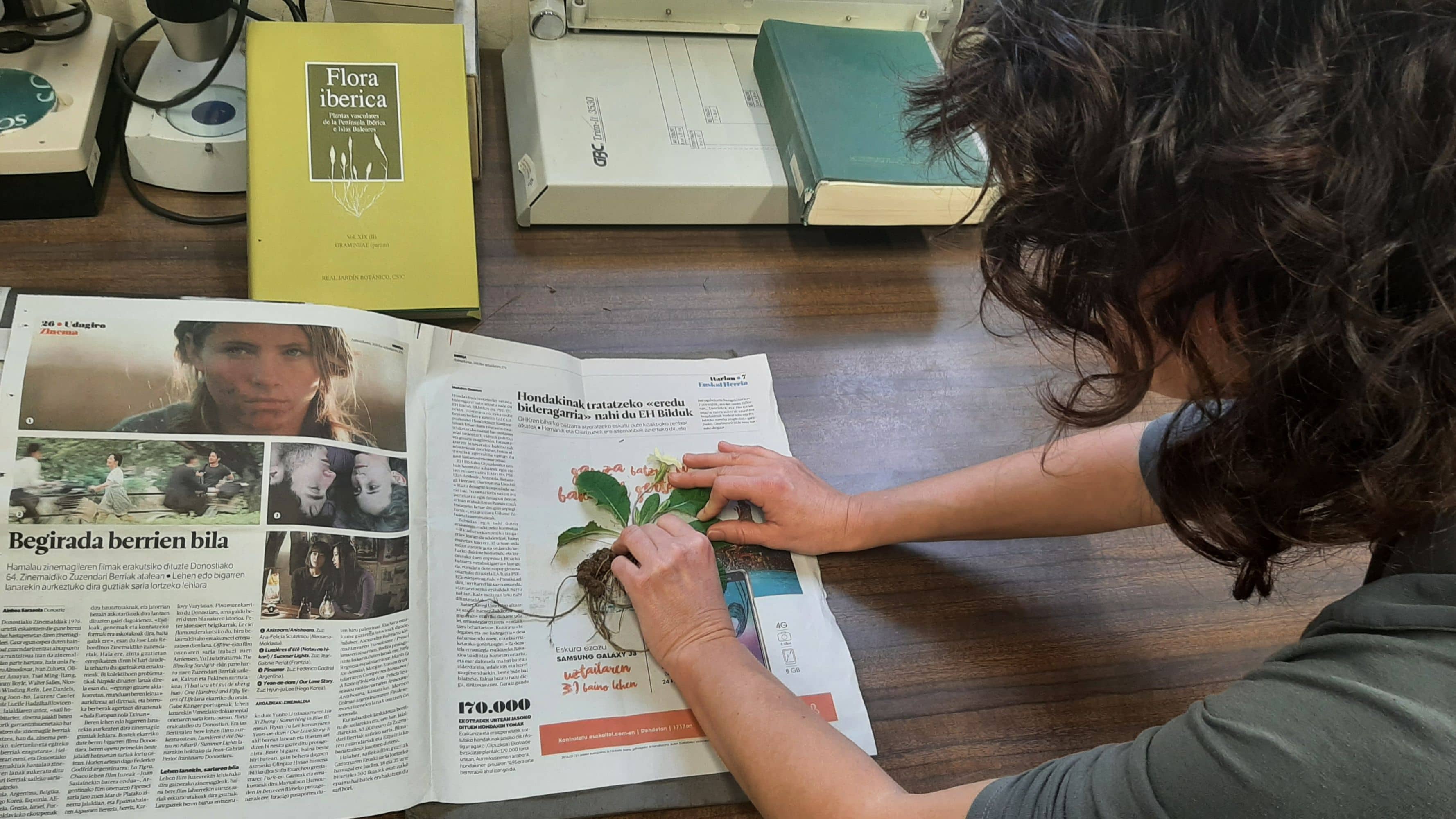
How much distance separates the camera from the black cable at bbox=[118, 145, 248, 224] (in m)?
0.84

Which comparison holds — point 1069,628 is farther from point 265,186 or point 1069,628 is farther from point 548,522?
point 265,186

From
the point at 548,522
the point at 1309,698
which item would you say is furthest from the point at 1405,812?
the point at 548,522

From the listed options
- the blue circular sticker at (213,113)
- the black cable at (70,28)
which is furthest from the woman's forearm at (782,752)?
the black cable at (70,28)

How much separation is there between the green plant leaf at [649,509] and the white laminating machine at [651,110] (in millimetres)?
316

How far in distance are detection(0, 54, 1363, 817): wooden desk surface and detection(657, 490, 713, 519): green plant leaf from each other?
0.11m

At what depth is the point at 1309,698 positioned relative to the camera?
1.46ft

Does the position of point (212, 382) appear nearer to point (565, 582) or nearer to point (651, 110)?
point (565, 582)

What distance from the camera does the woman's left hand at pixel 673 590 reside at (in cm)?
65

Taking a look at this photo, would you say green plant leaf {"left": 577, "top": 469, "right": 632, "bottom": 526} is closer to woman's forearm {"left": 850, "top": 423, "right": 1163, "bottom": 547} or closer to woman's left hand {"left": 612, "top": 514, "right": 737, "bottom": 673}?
woman's left hand {"left": 612, "top": 514, "right": 737, "bottom": 673}

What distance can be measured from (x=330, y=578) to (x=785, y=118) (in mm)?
601

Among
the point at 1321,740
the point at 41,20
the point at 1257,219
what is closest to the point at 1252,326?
the point at 1257,219

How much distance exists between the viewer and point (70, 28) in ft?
2.93

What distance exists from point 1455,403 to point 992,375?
491mm

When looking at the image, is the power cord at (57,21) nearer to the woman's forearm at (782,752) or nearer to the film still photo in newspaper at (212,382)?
the film still photo in newspaper at (212,382)
